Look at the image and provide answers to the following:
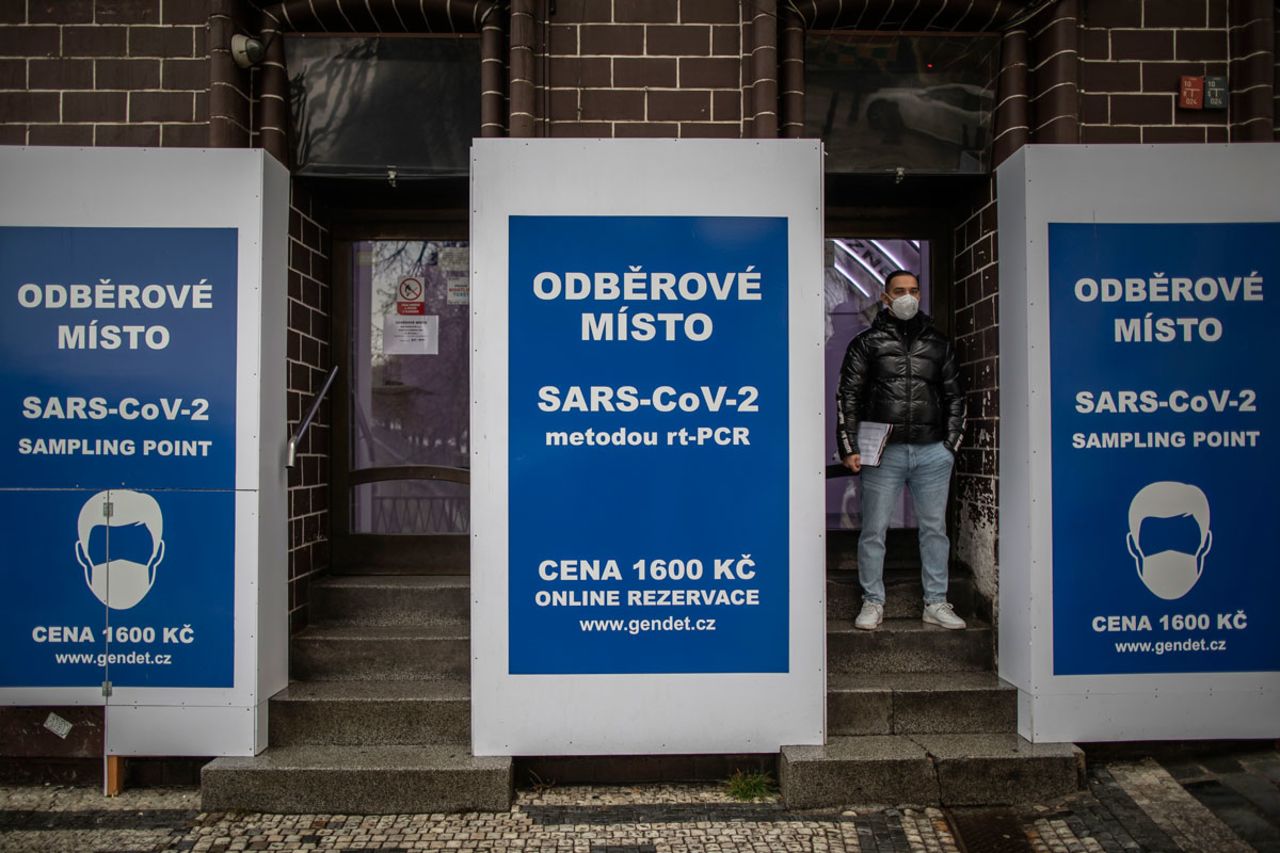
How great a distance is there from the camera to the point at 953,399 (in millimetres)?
4113

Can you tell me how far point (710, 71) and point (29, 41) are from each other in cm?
354

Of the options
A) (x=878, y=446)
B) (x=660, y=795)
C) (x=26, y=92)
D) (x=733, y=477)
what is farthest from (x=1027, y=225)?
(x=26, y=92)

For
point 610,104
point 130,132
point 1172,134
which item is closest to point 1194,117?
point 1172,134

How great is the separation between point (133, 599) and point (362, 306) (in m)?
2.00

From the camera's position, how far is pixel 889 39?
14.3 ft

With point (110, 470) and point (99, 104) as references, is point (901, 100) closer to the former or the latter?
point (99, 104)

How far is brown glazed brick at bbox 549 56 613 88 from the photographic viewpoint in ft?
13.9

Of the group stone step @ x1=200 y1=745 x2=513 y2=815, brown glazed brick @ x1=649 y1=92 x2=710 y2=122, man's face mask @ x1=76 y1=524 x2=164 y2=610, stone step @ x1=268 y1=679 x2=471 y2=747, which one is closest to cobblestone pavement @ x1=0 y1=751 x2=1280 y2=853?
stone step @ x1=200 y1=745 x2=513 y2=815

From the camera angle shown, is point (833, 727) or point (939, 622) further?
point (939, 622)

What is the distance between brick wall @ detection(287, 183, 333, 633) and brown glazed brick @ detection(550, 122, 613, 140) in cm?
145

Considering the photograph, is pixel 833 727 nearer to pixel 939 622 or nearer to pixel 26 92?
pixel 939 622

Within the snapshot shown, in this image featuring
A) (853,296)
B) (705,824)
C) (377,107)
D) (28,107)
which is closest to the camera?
(705,824)

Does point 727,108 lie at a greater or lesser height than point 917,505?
greater

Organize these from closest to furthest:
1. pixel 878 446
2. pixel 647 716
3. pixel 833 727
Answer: pixel 647 716 → pixel 833 727 → pixel 878 446
